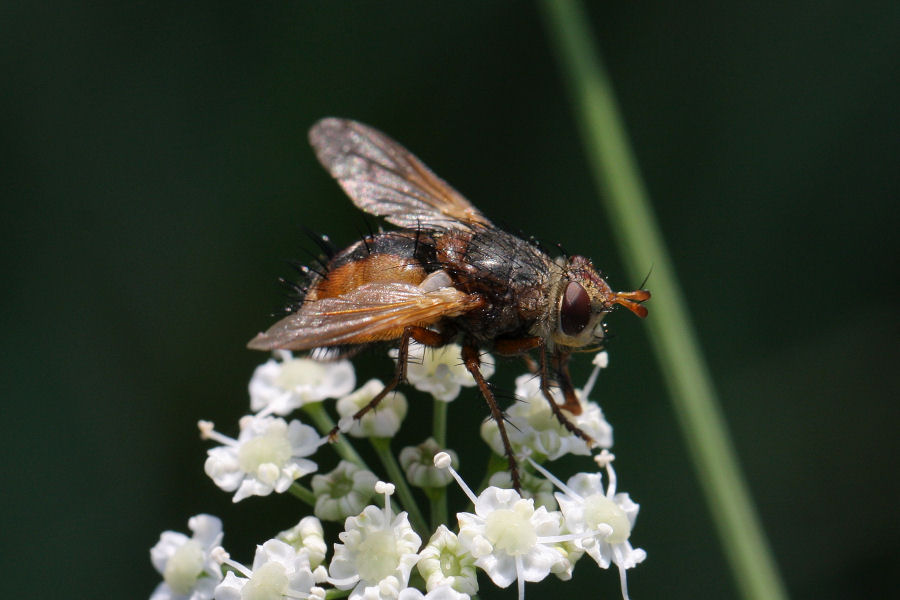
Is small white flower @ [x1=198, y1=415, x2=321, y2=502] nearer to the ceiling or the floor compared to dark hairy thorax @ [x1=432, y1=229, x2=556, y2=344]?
nearer to the floor

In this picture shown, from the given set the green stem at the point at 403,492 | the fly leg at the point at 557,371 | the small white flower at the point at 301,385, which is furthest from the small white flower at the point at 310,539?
the fly leg at the point at 557,371

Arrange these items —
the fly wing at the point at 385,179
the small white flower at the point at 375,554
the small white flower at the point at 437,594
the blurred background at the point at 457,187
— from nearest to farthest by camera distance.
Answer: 1. the small white flower at the point at 437,594
2. the small white flower at the point at 375,554
3. the fly wing at the point at 385,179
4. the blurred background at the point at 457,187

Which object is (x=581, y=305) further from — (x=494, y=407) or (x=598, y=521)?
(x=598, y=521)

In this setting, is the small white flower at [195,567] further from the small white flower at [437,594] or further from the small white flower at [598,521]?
the small white flower at [598,521]

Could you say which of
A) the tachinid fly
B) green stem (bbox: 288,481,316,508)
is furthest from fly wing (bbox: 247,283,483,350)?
green stem (bbox: 288,481,316,508)

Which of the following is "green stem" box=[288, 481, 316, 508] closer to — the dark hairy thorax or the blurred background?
the dark hairy thorax

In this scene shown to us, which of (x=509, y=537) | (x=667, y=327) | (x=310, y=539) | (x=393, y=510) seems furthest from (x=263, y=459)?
(x=667, y=327)
